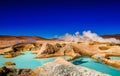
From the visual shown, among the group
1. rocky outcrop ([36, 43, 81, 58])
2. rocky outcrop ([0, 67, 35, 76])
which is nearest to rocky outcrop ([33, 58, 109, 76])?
rocky outcrop ([0, 67, 35, 76])

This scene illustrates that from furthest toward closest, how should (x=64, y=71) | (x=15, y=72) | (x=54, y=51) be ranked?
(x=54, y=51) < (x=15, y=72) < (x=64, y=71)

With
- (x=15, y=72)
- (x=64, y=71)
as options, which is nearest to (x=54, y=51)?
(x=15, y=72)

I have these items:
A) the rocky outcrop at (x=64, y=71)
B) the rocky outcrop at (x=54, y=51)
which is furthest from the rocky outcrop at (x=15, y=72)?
the rocky outcrop at (x=54, y=51)

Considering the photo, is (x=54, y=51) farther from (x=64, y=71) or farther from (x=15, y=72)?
(x=64, y=71)

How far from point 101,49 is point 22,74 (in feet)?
43.0

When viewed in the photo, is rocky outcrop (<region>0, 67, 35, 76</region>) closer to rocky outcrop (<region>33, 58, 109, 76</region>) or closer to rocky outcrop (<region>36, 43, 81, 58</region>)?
rocky outcrop (<region>33, 58, 109, 76</region>)

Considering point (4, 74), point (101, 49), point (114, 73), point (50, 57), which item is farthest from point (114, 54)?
point (4, 74)

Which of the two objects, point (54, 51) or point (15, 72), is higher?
point (54, 51)

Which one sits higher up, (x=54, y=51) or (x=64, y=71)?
(x=54, y=51)

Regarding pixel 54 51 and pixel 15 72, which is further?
pixel 54 51

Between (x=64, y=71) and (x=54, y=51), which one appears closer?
(x=64, y=71)

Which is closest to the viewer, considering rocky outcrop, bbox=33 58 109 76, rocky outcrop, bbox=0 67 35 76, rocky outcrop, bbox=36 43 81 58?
rocky outcrop, bbox=33 58 109 76

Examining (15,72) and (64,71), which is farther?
(15,72)

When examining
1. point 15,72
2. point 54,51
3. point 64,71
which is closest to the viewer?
point 64,71
